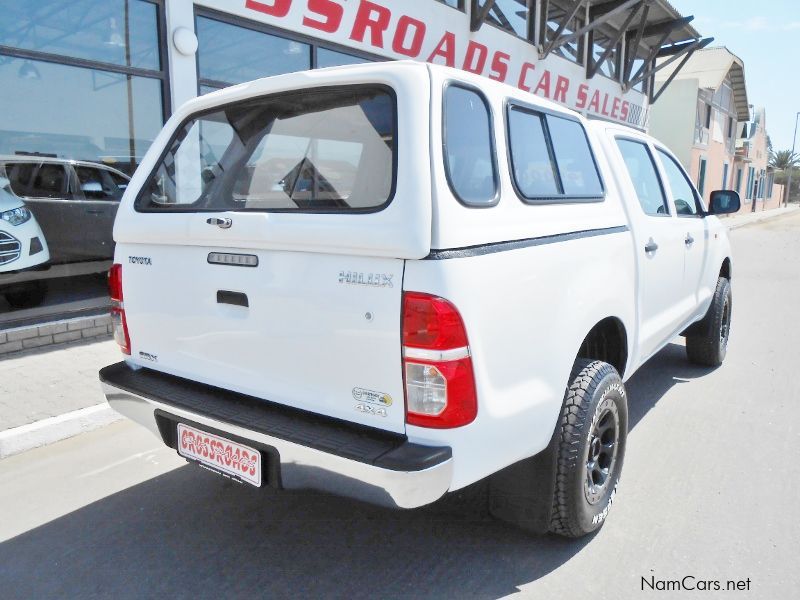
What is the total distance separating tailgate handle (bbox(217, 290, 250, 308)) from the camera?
229 centimetres

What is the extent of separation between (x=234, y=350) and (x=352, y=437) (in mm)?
612

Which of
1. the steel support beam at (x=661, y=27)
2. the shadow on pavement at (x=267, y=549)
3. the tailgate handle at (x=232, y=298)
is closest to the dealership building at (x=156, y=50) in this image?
the shadow on pavement at (x=267, y=549)

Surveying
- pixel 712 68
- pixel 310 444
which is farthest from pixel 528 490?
pixel 712 68

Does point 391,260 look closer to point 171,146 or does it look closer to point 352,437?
point 352,437

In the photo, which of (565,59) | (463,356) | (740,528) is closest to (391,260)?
(463,356)

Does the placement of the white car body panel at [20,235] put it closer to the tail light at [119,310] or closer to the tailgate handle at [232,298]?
the tail light at [119,310]

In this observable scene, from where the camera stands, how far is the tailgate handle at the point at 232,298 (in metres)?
2.29

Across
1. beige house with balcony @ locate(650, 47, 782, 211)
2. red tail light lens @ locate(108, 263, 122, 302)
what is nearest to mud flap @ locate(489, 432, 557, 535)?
red tail light lens @ locate(108, 263, 122, 302)

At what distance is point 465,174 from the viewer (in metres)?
2.13

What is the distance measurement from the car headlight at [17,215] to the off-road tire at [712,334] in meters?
6.06

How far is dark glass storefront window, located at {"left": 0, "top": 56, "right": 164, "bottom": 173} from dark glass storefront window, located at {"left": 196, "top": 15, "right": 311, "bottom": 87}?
0.69m

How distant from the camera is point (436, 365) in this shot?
6.26ft

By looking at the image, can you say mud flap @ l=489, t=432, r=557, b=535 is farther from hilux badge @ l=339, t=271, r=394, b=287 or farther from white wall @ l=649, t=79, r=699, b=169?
white wall @ l=649, t=79, r=699, b=169

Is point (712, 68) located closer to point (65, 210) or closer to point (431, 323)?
point (65, 210)
